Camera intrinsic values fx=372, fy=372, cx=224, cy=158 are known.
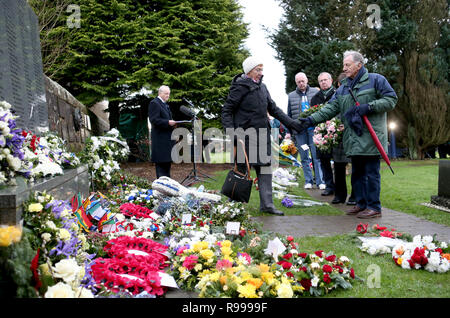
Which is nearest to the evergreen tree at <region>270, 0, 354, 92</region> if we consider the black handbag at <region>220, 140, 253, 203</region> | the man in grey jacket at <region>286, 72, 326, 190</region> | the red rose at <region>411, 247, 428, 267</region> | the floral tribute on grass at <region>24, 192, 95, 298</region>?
the man in grey jacket at <region>286, 72, 326, 190</region>

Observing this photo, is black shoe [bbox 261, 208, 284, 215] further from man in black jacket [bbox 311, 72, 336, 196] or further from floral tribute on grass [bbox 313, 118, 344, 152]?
man in black jacket [bbox 311, 72, 336, 196]

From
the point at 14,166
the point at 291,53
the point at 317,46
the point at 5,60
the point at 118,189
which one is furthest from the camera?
the point at 291,53

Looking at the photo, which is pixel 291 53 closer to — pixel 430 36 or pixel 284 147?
pixel 430 36

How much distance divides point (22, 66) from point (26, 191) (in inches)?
120

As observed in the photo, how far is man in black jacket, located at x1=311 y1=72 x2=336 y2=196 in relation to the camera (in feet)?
22.6

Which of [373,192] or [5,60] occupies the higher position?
[5,60]

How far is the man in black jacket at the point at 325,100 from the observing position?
6.88 m

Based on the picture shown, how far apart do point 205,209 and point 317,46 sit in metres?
12.4

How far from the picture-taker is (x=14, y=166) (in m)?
2.78

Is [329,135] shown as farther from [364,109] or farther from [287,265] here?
[287,265]

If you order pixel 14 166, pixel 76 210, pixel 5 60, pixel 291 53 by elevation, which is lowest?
pixel 76 210

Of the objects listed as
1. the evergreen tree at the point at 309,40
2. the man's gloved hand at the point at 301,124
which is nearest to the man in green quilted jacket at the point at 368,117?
the man's gloved hand at the point at 301,124

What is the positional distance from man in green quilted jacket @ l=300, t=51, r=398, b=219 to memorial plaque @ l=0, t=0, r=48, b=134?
419 centimetres
